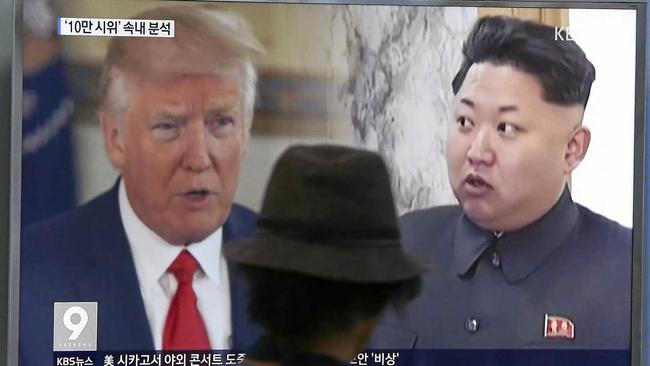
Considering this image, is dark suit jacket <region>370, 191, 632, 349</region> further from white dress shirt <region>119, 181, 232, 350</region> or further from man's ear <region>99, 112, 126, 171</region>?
man's ear <region>99, 112, 126, 171</region>

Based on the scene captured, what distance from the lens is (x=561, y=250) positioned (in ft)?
9.05

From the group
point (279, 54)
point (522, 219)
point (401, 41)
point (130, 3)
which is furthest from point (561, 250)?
point (130, 3)

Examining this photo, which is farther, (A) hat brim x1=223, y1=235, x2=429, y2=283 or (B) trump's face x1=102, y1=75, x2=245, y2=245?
(B) trump's face x1=102, y1=75, x2=245, y2=245

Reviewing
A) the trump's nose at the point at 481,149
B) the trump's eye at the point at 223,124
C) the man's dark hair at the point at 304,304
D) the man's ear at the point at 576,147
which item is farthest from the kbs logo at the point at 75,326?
the man's ear at the point at 576,147

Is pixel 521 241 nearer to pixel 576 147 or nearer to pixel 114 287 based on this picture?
pixel 576 147

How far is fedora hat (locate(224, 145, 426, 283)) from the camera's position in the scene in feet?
5.87

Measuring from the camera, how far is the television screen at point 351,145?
2592 mm

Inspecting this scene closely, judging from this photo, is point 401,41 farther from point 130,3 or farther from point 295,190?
point 295,190

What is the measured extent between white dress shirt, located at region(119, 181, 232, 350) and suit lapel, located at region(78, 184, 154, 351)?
2 centimetres

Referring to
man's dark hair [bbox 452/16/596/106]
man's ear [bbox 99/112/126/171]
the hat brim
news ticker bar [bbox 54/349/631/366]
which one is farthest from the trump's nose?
man's ear [bbox 99/112/126/171]

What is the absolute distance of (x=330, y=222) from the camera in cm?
185

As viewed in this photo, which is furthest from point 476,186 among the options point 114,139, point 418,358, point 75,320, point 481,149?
point 75,320

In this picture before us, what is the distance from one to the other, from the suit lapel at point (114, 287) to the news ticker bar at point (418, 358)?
31 mm

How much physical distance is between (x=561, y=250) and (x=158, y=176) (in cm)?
101
